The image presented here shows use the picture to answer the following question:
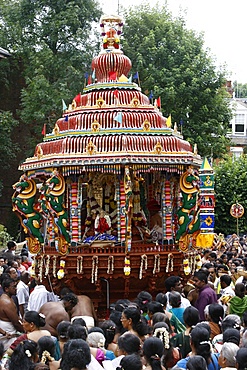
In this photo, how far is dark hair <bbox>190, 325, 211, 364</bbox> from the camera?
6957 mm

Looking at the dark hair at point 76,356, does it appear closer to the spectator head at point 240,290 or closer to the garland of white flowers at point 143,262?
the spectator head at point 240,290

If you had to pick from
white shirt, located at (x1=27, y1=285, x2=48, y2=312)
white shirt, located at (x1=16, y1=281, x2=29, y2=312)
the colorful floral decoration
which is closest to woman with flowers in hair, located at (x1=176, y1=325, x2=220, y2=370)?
white shirt, located at (x1=27, y1=285, x2=48, y2=312)

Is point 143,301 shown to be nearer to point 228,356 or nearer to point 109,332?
point 109,332

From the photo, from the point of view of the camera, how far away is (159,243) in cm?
1415

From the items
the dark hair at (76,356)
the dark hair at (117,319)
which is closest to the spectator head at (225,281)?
the dark hair at (117,319)

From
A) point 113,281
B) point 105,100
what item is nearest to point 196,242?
point 113,281

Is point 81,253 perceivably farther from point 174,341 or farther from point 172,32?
point 172,32

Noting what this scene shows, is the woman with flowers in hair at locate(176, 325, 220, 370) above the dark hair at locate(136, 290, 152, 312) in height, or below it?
below

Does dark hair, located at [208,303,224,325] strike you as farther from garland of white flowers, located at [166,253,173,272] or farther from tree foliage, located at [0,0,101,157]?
tree foliage, located at [0,0,101,157]

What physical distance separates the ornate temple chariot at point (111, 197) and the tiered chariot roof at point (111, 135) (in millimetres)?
19

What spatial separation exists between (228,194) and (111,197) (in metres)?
16.4

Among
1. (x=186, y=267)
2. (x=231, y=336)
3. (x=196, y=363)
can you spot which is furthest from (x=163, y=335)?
(x=186, y=267)

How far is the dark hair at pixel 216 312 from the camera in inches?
341

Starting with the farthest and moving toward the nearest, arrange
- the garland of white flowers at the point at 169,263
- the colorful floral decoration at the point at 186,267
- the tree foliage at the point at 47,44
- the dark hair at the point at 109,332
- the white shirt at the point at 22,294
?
1. the tree foliage at the point at 47,44
2. the colorful floral decoration at the point at 186,267
3. the garland of white flowers at the point at 169,263
4. the white shirt at the point at 22,294
5. the dark hair at the point at 109,332
